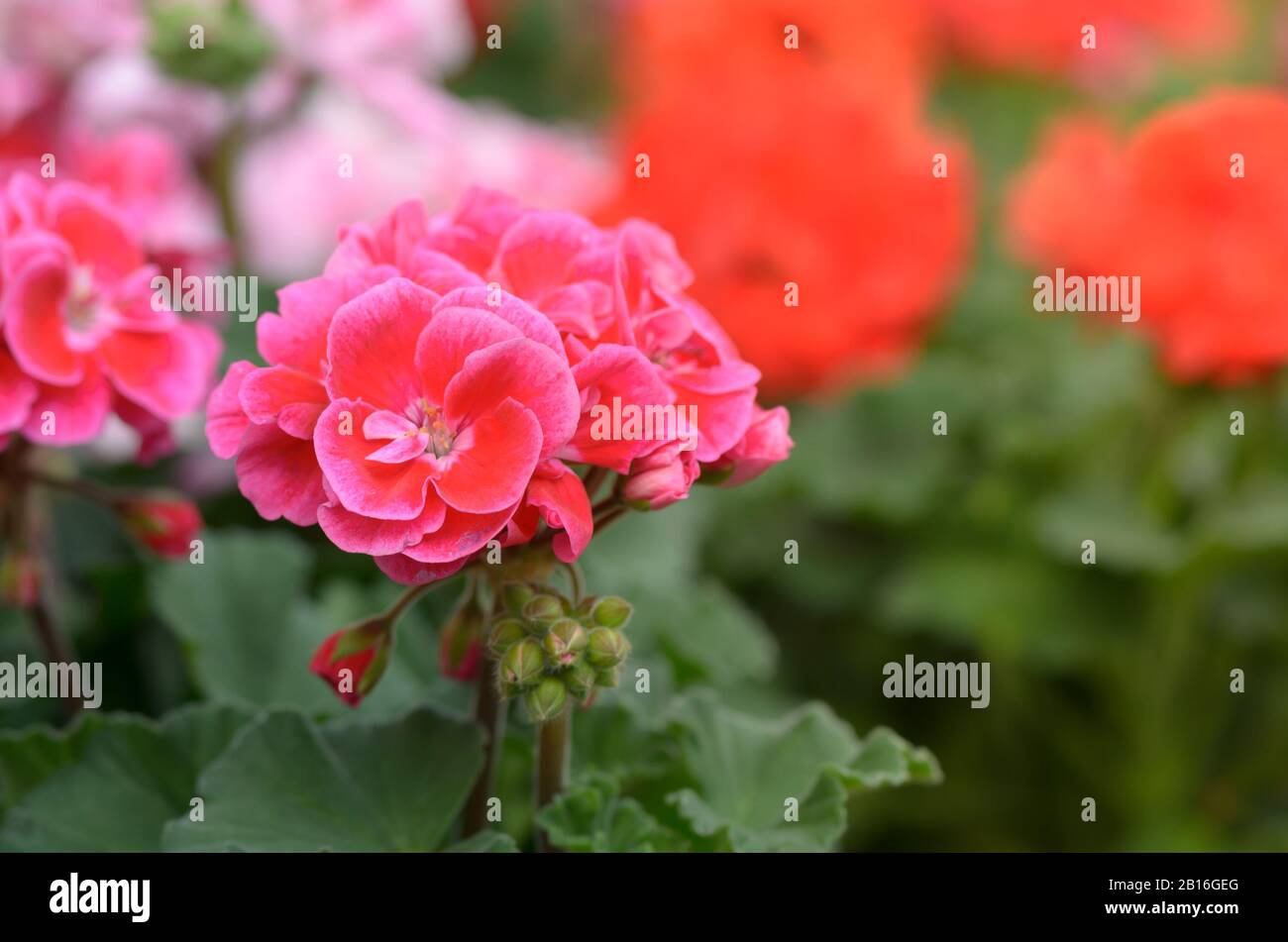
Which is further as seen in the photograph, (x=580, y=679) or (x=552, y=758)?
(x=552, y=758)

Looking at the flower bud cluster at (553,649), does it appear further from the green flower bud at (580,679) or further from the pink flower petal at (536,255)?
the pink flower petal at (536,255)

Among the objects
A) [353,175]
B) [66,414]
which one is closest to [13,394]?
[66,414]

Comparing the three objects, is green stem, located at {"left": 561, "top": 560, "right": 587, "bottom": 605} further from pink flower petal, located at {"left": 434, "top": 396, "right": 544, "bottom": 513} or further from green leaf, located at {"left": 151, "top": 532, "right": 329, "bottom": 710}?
green leaf, located at {"left": 151, "top": 532, "right": 329, "bottom": 710}

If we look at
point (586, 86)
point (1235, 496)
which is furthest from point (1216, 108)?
point (586, 86)

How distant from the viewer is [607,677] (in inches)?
27.9

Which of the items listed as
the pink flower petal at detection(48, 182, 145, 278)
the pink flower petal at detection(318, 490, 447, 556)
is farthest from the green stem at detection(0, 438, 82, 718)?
the pink flower petal at detection(318, 490, 447, 556)

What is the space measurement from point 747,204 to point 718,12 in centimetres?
47

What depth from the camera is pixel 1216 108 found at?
1289 millimetres

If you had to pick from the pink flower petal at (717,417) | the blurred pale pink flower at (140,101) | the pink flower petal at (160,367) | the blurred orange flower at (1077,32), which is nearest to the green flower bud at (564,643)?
the pink flower petal at (717,417)

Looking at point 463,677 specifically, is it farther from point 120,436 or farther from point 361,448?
point 120,436

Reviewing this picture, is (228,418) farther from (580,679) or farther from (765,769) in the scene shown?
(765,769)

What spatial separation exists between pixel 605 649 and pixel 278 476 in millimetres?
181

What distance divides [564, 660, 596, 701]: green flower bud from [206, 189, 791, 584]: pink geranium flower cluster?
0.06m

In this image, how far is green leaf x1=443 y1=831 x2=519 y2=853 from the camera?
0.76 meters
